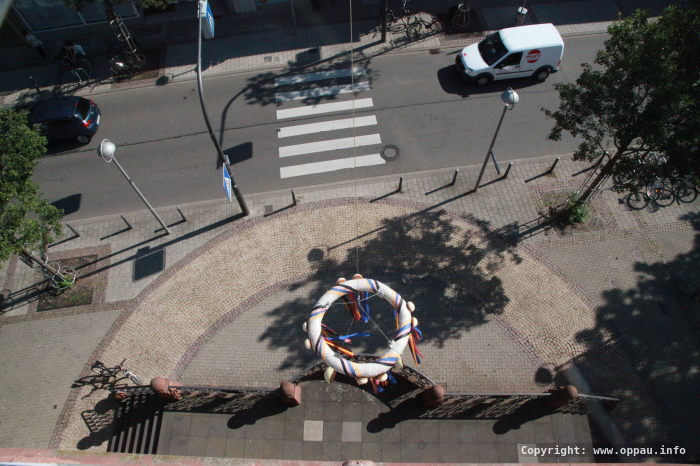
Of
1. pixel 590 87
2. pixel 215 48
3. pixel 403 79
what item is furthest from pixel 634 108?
pixel 215 48

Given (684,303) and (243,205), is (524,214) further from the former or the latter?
(243,205)

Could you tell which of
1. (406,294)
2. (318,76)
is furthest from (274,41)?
(406,294)

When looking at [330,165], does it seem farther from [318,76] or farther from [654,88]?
[654,88]

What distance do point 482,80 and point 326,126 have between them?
7.24 metres

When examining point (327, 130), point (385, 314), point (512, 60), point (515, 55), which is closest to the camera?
point (385, 314)

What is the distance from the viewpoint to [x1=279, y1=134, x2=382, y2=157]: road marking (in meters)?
17.8

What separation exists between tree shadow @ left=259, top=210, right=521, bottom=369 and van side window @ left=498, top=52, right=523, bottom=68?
757 centimetres

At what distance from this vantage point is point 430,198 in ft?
53.9

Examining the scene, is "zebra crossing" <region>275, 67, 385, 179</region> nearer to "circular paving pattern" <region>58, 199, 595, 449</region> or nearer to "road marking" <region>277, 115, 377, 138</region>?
"road marking" <region>277, 115, 377, 138</region>

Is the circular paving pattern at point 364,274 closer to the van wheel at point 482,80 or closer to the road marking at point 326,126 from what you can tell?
the road marking at point 326,126

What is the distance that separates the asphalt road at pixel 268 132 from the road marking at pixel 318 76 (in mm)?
276

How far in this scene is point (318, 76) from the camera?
2009 cm

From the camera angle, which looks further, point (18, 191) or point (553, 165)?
point (553, 165)

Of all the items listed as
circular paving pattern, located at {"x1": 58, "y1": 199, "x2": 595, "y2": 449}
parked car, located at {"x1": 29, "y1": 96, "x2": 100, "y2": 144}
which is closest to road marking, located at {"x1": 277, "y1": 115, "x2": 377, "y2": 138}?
circular paving pattern, located at {"x1": 58, "y1": 199, "x2": 595, "y2": 449}
